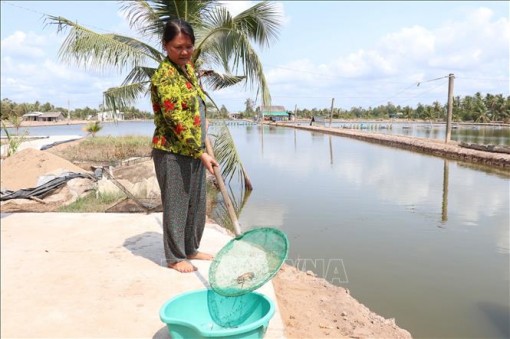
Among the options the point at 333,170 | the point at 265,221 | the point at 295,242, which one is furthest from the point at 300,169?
the point at 295,242

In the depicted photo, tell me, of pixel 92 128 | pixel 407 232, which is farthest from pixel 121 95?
pixel 92 128

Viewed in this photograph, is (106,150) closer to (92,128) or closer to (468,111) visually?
(92,128)

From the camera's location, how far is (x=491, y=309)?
3.86 m

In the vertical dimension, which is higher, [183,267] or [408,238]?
[183,267]

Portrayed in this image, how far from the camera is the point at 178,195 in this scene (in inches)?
115

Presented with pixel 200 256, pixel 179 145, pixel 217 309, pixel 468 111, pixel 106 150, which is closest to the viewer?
pixel 217 309

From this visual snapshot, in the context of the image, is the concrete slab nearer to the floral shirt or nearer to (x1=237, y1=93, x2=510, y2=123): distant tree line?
the floral shirt

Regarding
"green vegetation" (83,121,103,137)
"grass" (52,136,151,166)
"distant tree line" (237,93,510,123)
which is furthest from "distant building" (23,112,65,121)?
"grass" (52,136,151,166)

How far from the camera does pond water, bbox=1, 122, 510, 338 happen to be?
12.7ft

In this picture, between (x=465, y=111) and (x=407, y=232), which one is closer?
(x=407, y=232)

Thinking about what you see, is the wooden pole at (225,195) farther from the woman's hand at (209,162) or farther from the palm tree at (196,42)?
the palm tree at (196,42)

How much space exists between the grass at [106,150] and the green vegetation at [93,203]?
22.4 ft

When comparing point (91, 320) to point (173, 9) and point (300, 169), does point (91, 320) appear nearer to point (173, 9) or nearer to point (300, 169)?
point (173, 9)

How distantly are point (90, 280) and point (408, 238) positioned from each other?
177 inches
